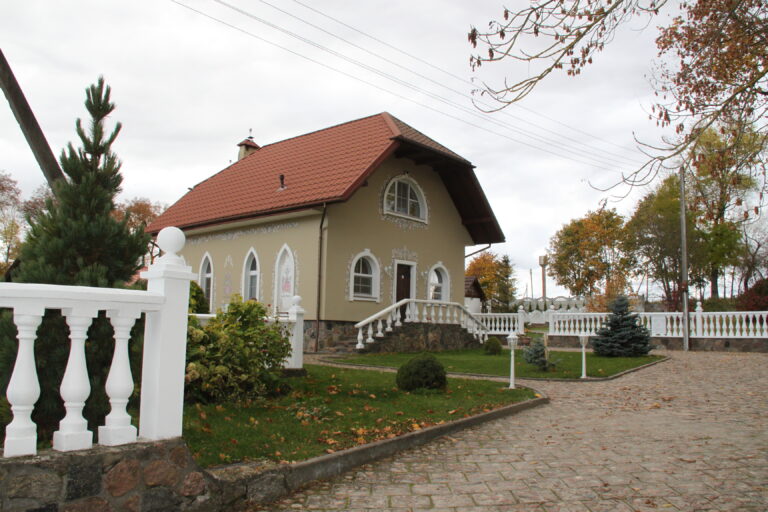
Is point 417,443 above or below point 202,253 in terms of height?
below

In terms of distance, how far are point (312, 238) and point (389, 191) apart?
3594mm

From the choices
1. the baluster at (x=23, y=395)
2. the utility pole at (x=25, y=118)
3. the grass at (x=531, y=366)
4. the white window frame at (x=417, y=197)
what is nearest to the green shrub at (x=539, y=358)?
the grass at (x=531, y=366)

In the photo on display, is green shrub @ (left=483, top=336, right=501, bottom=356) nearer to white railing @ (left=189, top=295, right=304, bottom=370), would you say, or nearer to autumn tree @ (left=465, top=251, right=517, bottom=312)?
white railing @ (left=189, top=295, right=304, bottom=370)

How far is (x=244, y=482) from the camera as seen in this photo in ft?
15.3

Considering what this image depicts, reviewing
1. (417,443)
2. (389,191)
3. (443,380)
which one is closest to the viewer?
(417,443)

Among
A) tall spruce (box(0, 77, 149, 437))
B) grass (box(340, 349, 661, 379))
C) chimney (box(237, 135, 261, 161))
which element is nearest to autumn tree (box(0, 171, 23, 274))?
chimney (box(237, 135, 261, 161))

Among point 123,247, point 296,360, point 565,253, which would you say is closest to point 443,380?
point 296,360

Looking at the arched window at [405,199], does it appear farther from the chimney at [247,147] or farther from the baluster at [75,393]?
the baluster at [75,393]

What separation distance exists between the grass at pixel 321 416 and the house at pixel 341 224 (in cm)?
892

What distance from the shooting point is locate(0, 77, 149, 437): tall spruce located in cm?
439

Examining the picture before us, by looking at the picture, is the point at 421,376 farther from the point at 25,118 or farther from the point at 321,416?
Answer: the point at 25,118

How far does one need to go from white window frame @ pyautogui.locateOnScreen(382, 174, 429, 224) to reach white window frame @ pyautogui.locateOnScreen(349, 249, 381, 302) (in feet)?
5.58

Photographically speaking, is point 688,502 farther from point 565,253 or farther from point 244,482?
point 565,253

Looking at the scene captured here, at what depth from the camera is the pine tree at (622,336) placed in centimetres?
1784
